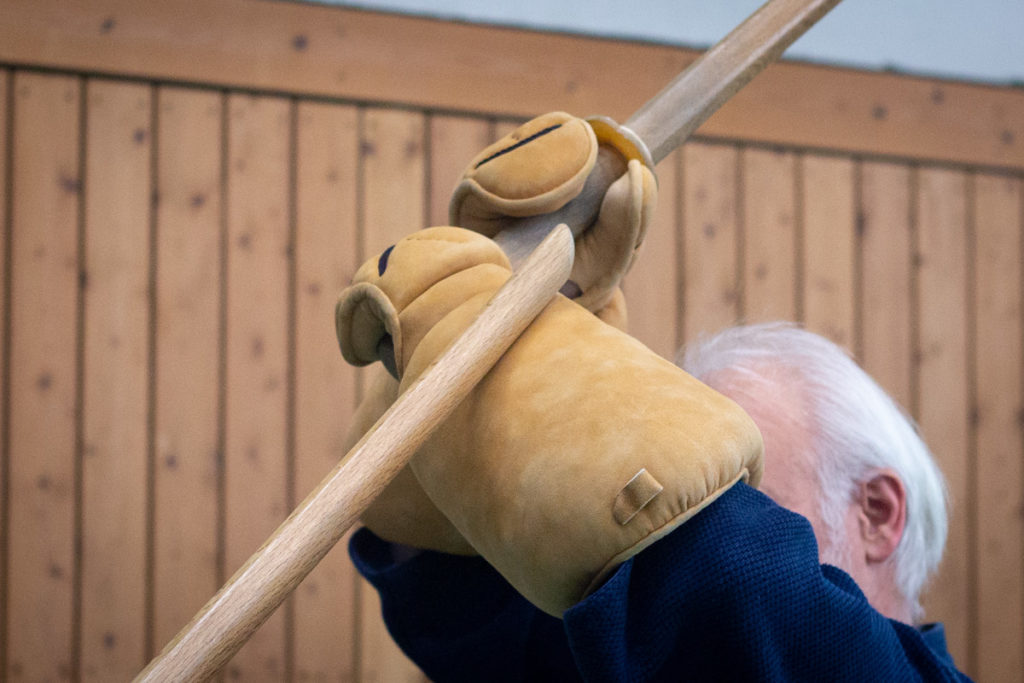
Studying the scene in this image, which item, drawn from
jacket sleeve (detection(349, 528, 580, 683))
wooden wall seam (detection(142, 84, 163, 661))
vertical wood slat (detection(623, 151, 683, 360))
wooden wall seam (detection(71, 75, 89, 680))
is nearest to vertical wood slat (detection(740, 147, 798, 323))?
vertical wood slat (detection(623, 151, 683, 360))

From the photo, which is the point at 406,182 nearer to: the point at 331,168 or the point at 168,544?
the point at 331,168

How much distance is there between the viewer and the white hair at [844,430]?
857mm

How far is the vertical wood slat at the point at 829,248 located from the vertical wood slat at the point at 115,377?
152 cm

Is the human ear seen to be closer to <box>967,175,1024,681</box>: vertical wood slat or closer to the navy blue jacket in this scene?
the navy blue jacket

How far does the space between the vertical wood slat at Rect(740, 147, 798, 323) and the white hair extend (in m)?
1.27

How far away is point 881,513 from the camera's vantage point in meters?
0.89

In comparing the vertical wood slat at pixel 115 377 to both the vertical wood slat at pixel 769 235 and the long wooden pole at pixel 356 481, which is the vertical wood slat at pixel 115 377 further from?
the long wooden pole at pixel 356 481

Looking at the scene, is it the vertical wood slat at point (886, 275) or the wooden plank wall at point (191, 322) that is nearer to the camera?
the wooden plank wall at point (191, 322)

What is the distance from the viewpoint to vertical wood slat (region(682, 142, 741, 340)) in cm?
214

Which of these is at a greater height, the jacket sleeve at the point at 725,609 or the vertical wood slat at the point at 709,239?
the jacket sleeve at the point at 725,609

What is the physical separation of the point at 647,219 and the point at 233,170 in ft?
4.92

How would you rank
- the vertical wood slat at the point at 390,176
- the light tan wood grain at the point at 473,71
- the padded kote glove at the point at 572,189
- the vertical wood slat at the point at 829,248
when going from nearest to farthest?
the padded kote glove at the point at 572,189
the light tan wood grain at the point at 473,71
the vertical wood slat at the point at 390,176
the vertical wood slat at the point at 829,248

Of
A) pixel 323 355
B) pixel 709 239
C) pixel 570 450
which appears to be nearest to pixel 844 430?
pixel 570 450

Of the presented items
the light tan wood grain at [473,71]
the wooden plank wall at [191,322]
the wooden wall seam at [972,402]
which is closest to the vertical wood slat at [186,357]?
the wooden plank wall at [191,322]
